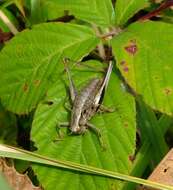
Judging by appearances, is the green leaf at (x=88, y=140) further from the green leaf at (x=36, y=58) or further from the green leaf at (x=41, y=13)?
the green leaf at (x=41, y=13)

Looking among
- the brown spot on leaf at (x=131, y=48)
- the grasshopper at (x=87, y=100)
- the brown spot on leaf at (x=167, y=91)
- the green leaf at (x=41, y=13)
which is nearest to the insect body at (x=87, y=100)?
the grasshopper at (x=87, y=100)

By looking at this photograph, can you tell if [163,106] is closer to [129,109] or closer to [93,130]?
[129,109]

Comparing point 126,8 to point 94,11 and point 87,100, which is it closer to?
point 94,11

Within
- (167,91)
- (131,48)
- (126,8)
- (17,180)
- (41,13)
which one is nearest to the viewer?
(167,91)

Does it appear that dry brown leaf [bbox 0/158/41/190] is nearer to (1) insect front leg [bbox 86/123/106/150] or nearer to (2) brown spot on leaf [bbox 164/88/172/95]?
(1) insect front leg [bbox 86/123/106/150]

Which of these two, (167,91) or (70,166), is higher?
(167,91)

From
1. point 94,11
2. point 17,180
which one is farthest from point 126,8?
point 17,180

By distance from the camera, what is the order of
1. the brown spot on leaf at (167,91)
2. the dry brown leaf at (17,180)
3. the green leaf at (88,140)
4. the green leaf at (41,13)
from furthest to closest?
1. the green leaf at (41,13)
2. the dry brown leaf at (17,180)
3. the green leaf at (88,140)
4. the brown spot on leaf at (167,91)

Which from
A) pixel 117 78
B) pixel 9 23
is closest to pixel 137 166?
pixel 117 78
